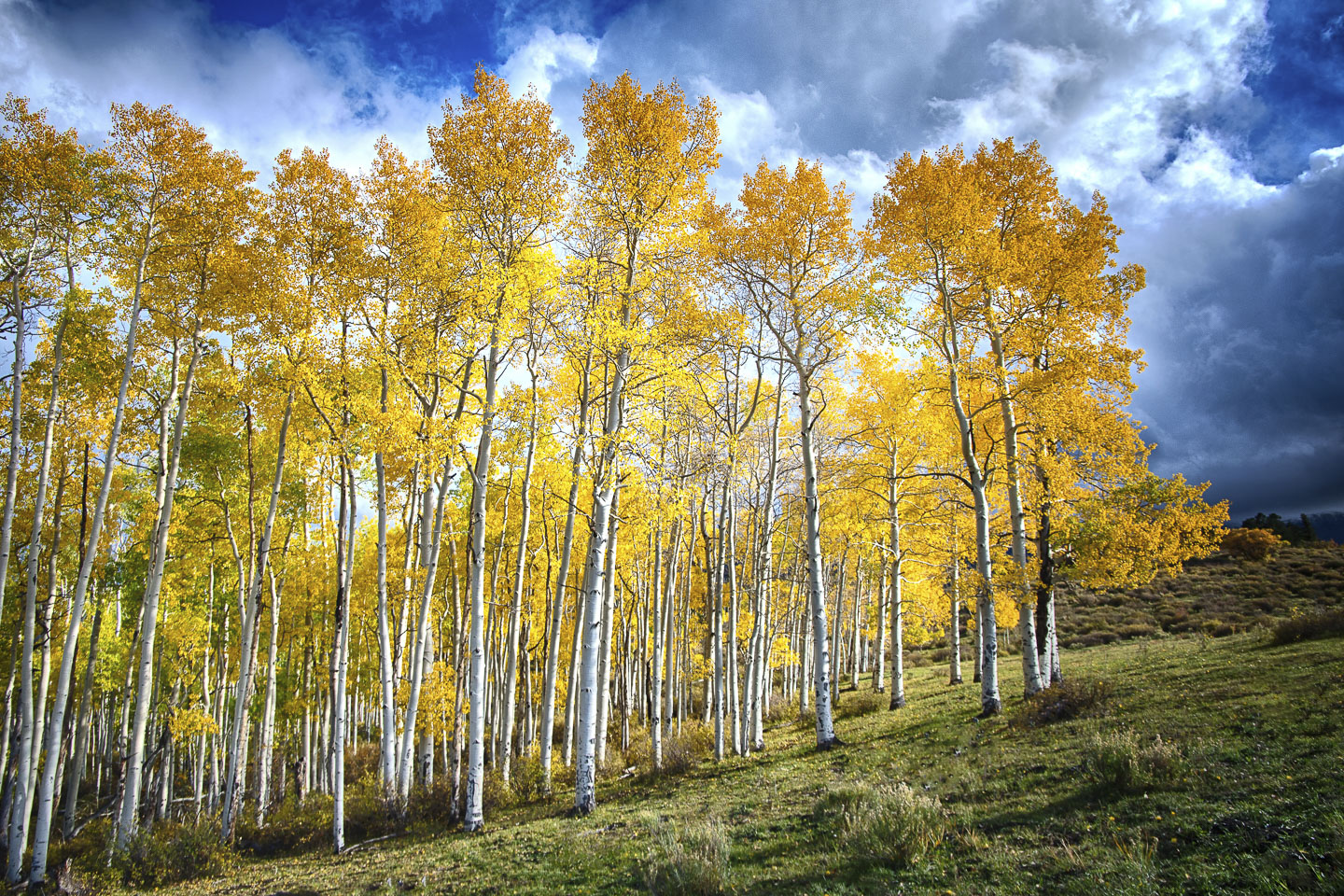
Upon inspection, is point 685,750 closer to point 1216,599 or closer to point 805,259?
point 805,259

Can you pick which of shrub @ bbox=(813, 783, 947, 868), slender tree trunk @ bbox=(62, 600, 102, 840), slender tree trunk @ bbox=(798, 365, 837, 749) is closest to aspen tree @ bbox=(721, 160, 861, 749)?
slender tree trunk @ bbox=(798, 365, 837, 749)

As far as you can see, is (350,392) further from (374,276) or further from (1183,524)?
(1183,524)

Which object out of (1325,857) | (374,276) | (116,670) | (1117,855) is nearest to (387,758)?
(374,276)

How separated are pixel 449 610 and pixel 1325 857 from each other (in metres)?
17.5

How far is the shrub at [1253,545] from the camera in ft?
122

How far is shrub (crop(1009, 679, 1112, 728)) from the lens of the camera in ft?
29.6

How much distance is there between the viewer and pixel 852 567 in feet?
96.0

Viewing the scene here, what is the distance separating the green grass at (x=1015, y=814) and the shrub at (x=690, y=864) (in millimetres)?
161

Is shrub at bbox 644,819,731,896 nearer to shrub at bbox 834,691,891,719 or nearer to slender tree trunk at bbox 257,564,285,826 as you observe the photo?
slender tree trunk at bbox 257,564,285,826

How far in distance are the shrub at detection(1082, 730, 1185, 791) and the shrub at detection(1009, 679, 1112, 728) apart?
111 inches

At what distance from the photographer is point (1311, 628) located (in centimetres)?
1191

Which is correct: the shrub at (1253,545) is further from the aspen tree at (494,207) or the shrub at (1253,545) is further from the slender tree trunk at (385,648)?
the slender tree trunk at (385,648)

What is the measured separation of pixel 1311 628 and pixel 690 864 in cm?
1425

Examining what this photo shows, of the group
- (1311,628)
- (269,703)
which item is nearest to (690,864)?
(269,703)
